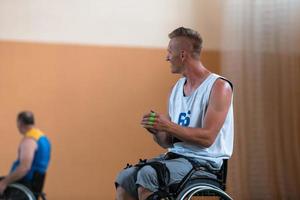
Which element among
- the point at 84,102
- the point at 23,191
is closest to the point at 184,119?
the point at 23,191

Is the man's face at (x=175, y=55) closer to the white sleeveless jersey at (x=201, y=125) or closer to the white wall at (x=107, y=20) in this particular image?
the white sleeveless jersey at (x=201, y=125)

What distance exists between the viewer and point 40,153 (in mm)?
3188

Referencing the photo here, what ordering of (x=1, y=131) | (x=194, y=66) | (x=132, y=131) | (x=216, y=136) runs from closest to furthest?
(x=216, y=136), (x=194, y=66), (x=1, y=131), (x=132, y=131)

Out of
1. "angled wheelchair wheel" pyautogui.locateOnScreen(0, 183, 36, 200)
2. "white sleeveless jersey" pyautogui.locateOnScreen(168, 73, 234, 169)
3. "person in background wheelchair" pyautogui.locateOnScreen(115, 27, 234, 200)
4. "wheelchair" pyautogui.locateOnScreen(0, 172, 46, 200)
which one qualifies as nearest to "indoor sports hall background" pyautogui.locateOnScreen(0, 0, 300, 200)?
"wheelchair" pyautogui.locateOnScreen(0, 172, 46, 200)

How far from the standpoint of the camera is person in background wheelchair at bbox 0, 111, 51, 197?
9.73ft

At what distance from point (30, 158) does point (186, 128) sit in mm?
1301

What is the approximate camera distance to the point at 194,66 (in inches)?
90.5

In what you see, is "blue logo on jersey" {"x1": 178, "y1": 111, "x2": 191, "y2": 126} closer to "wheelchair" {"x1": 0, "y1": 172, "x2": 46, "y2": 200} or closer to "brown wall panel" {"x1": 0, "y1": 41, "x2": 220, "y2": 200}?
"wheelchair" {"x1": 0, "y1": 172, "x2": 46, "y2": 200}

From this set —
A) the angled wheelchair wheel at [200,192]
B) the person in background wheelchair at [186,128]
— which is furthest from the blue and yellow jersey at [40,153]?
the angled wheelchair wheel at [200,192]

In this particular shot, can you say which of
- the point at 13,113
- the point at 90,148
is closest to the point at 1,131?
the point at 13,113

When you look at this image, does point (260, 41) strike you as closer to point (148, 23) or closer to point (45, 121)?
point (148, 23)

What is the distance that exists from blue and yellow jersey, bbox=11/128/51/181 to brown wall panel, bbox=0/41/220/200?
6 cm

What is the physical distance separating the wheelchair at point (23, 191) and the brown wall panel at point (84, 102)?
254mm

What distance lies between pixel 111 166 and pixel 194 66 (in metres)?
1.32
